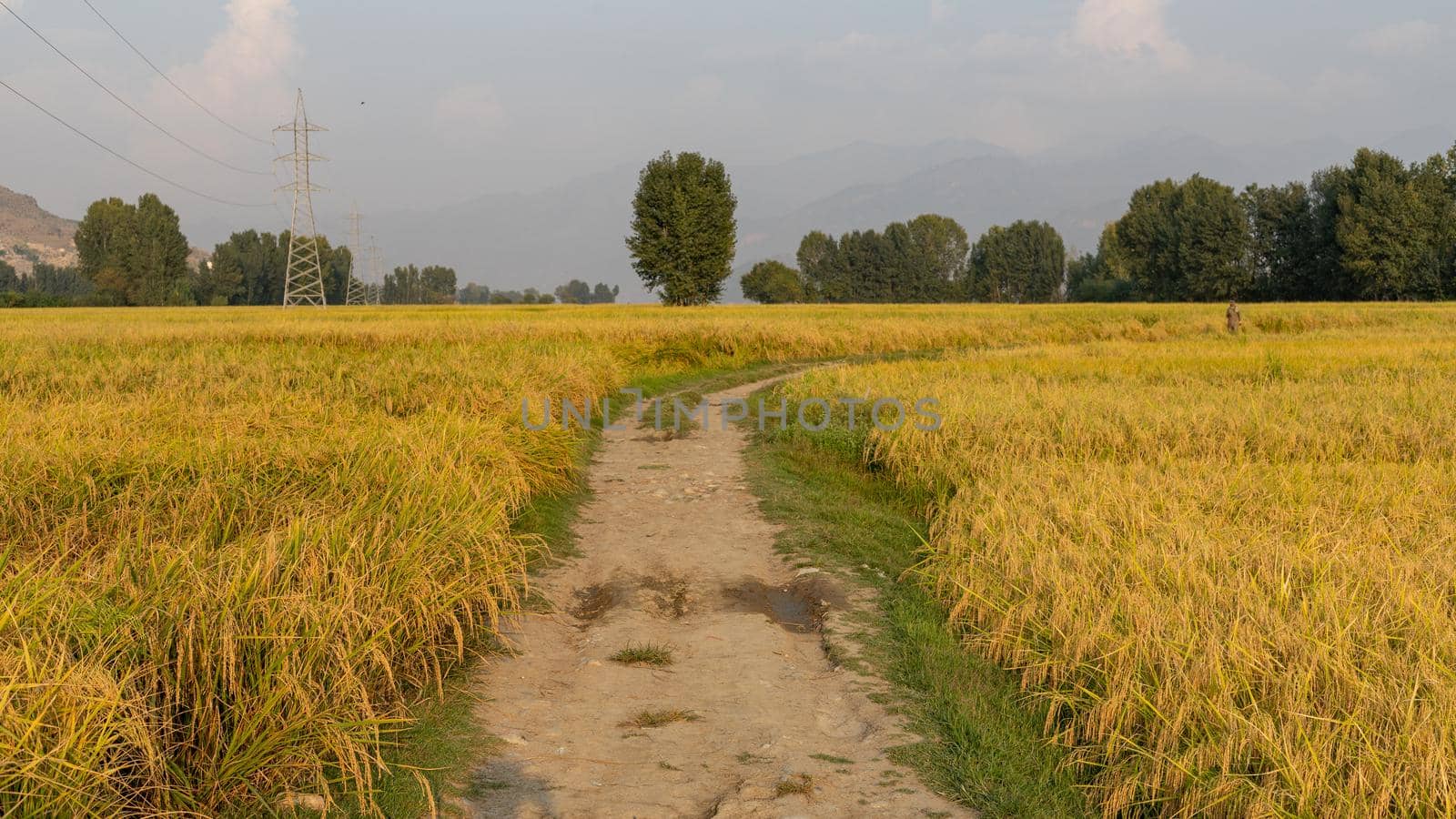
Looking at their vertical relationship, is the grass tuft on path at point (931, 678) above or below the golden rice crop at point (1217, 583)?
below

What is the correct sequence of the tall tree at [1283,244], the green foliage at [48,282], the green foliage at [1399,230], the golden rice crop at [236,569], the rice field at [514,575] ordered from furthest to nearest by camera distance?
the green foliage at [48,282]
the tall tree at [1283,244]
the green foliage at [1399,230]
the rice field at [514,575]
the golden rice crop at [236,569]

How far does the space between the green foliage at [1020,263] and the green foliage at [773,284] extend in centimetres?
2510

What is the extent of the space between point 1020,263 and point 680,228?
188 ft

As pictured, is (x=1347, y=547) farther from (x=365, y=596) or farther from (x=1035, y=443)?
(x=365, y=596)

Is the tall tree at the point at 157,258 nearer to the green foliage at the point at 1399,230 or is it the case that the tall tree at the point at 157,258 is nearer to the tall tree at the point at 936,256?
the tall tree at the point at 936,256

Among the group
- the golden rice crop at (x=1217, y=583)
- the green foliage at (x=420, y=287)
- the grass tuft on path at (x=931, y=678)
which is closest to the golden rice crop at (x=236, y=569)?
the grass tuft on path at (x=931, y=678)

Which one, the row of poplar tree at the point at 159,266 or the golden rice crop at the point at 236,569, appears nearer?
the golden rice crop at the point at 236,569

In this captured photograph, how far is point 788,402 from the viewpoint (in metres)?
15.9

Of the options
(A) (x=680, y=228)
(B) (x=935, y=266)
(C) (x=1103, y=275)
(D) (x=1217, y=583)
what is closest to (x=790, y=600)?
(D) (x=1217, y=583)

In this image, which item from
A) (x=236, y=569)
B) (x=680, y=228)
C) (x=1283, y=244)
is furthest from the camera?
(x=1283, y=244)

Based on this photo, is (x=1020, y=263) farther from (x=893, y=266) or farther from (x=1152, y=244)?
(x=1152, y=244)

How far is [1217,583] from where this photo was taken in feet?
17.4

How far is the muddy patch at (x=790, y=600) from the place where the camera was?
6535 mm

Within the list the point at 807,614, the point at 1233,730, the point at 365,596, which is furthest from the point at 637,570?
the point at 1233,730
